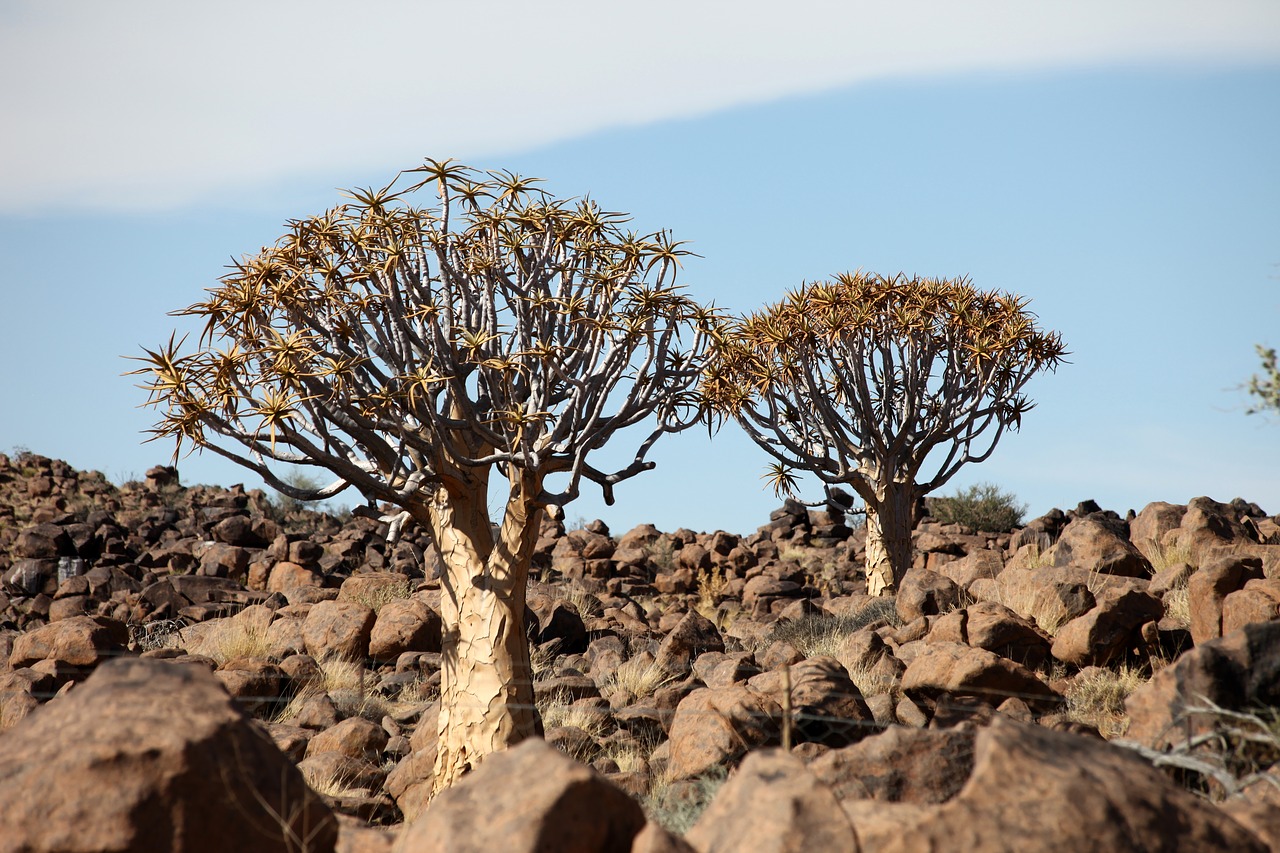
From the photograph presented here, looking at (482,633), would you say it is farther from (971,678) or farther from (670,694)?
(971,678)

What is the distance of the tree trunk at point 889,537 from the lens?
17984mm

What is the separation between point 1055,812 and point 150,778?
3299mm

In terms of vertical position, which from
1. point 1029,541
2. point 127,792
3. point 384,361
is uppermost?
point 384,361

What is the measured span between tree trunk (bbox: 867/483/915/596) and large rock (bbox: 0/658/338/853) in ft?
45.7

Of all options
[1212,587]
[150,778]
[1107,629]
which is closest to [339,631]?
[1107,629]

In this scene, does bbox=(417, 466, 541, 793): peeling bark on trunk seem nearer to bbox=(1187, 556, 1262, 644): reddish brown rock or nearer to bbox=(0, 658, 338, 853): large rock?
bbox=(0, 658, 338, 853): large rock

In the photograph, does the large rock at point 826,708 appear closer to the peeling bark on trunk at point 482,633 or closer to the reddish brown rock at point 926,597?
the peeling bark on trunk at point 482,633

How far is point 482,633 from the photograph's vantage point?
29.6 ft

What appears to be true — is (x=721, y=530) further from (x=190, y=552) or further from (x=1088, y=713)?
(x=1088, y=713)

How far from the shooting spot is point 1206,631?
9594mm

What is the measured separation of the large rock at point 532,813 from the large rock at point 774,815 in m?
0.33

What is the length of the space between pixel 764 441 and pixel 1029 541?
18.7ft

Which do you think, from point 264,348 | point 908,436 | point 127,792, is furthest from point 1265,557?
point 127,792

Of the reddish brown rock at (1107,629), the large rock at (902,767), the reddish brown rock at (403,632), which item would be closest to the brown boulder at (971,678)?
the reddish brown rock at (1107,629)
